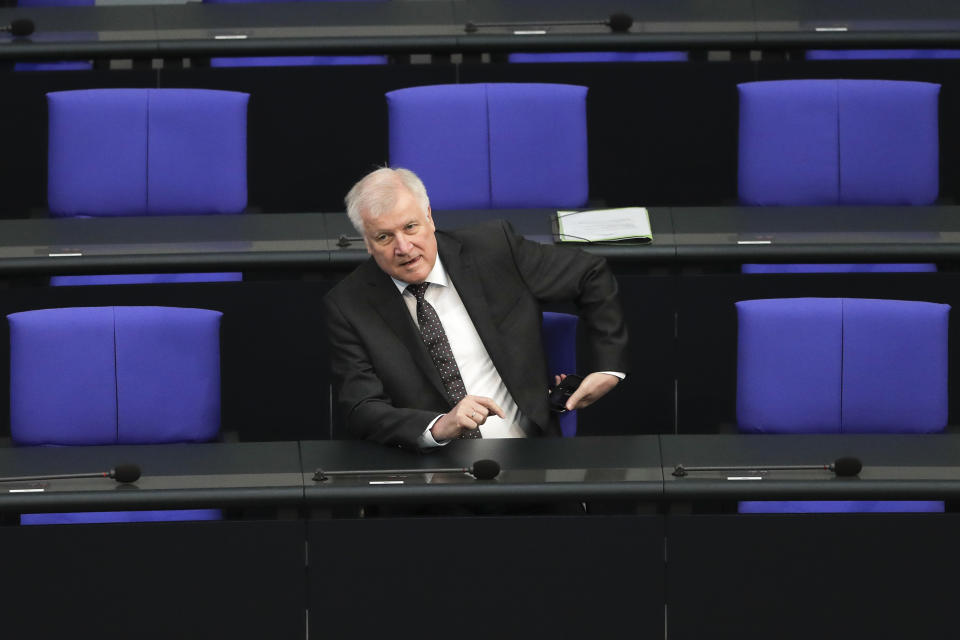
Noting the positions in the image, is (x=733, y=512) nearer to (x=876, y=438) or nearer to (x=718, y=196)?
(x=876, y=438)

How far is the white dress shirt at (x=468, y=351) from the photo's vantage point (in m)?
2.96

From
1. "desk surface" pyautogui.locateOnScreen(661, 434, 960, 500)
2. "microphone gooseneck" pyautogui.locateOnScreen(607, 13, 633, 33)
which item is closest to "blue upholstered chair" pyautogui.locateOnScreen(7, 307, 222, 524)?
"desk surface" pyautogui.locateOnScreen(661, 434, 960, 500)

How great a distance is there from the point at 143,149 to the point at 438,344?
1.07 m

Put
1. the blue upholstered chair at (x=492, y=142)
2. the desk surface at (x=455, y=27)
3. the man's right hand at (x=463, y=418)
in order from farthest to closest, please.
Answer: the desk surface at (x=455, y=27) → the blue upholstered chair at (x=492, y=142) → the man's right hand at (x=463, y=418)

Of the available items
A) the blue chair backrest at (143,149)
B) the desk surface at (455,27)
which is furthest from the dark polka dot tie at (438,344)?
the desk surface at (455,27)

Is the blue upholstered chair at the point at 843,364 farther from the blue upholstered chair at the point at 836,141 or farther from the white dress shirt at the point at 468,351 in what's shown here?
the blue upholstered chair at the point at 836,141

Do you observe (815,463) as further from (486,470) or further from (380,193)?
(380,193)

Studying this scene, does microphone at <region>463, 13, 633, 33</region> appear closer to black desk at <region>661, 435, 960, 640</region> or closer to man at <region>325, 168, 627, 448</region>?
man at <region>325, 168, 627, 448</region>

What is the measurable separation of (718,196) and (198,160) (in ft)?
4.05

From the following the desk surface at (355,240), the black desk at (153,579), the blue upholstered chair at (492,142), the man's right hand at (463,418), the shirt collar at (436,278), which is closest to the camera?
the black desk at (153,579)

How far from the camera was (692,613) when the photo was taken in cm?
246

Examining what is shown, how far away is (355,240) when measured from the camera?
3.43 meters

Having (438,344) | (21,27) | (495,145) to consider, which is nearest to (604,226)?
(495,145)

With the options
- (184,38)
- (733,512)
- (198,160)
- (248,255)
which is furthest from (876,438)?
(184,38)
